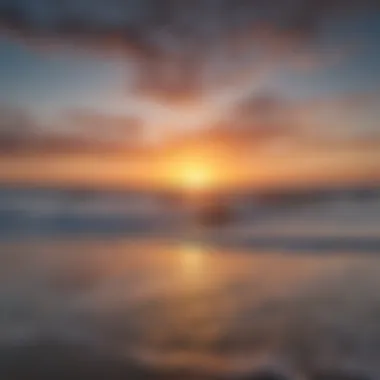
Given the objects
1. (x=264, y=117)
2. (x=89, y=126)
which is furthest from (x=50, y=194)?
(x=264, y=117)

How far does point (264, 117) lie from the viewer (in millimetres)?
1169

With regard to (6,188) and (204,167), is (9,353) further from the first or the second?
(204,167)

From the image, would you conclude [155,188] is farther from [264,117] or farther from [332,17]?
[332,17]

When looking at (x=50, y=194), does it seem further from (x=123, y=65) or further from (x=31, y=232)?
(x=123, y=65)

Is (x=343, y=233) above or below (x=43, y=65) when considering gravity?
below

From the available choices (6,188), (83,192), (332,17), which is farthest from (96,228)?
(332,17)

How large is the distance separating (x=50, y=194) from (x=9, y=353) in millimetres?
342

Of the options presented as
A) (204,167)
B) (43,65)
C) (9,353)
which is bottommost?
(9,353)

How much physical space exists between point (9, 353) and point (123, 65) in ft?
2.13

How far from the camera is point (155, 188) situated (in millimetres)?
1202

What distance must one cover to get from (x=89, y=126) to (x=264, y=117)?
372 mm

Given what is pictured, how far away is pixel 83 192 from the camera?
1.21 m

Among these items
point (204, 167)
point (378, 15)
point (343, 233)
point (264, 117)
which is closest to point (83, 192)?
point (204, 167)

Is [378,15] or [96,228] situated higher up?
[378,15]
